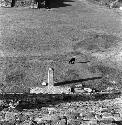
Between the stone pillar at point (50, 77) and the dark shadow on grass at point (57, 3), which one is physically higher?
the dark shadow on grass at point (57, 3)

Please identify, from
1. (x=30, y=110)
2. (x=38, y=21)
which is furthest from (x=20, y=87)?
(x=38, y=21)

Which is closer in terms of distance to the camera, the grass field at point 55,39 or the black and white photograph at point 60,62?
the black and white photograph at point 60,62

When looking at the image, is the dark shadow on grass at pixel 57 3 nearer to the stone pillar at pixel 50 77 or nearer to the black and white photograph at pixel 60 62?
the black and white photograph at pixel 60 62

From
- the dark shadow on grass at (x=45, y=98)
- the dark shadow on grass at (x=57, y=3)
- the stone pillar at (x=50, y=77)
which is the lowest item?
the stone pillar at (x=50, y=77)

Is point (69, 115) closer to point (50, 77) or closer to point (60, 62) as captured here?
point (50, 77)

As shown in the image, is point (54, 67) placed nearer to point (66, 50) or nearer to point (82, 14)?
point (66, 50)

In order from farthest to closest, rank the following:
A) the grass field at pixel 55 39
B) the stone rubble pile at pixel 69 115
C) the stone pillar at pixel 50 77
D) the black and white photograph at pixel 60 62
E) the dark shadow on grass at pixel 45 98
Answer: the grass field at pixel 55 39
the stone pillar at pixel 50 77
the dark shadow on grass at pixel 45 98
the black and white photograph at pixel 60 62
the stone rubble pile at pixel 69 115

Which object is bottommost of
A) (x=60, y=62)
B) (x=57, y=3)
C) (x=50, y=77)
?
(x=50, y=77)

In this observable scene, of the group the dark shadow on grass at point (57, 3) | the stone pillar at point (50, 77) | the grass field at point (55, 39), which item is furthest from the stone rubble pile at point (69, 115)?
the dark shadow on grass at point (57, 3)

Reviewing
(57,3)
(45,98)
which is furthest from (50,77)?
(57,3)
